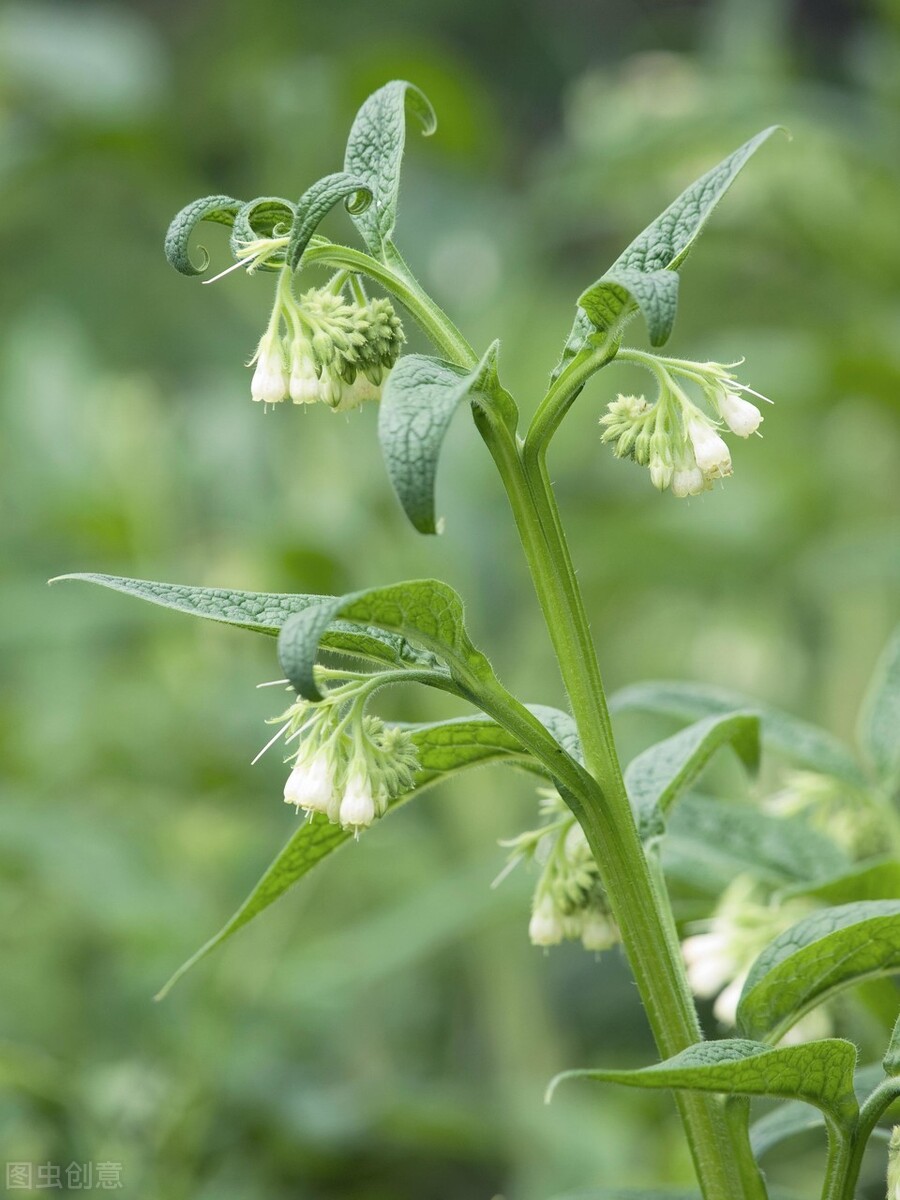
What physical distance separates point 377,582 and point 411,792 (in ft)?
4.30

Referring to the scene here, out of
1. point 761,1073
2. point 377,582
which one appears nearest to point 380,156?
point 761,1073

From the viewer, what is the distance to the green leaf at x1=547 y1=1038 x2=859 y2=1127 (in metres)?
0.54

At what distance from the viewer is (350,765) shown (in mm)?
654

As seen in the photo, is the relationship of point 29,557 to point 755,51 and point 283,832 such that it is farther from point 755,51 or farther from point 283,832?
point 755,51

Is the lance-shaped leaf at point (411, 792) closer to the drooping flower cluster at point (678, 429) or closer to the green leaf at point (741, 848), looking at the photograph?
the drooping flower cluster at point (678, 429)

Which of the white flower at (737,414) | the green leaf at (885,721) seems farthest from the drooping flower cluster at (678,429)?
the green leaf at (885,721)

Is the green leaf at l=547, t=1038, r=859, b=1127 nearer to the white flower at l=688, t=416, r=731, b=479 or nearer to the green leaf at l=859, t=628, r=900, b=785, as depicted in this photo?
the white flower at l=688, t=416, r=731, b=479

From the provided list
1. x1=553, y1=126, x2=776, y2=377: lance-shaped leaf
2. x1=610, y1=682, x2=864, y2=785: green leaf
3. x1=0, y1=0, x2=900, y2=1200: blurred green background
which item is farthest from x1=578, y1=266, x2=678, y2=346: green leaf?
x1=0, y1=0, x2=900, y2=1200: blurred green background

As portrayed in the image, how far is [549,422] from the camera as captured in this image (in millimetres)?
606

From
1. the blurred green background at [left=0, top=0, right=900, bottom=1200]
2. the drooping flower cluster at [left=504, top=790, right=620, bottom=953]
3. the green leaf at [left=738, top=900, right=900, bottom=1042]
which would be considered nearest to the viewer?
the green leaf at [left=738, top=900, right=900, bottom=1042]

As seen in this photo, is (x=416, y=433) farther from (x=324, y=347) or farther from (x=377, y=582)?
(x=377, y=582)

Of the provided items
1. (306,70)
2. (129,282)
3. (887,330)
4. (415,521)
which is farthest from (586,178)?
(129,282)

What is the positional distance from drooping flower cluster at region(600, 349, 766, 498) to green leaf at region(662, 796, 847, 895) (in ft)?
0.99

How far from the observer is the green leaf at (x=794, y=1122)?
709 millimetres
